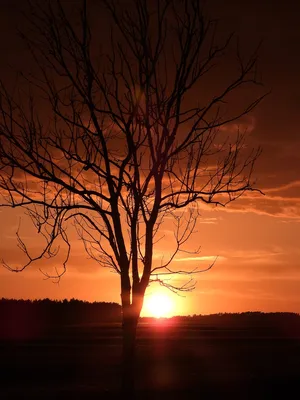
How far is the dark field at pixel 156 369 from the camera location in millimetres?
15055

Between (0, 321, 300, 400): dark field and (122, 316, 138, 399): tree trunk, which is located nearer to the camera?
(122, 316, 138, 399): tree trunk

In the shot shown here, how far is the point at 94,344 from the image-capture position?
98.3 ft

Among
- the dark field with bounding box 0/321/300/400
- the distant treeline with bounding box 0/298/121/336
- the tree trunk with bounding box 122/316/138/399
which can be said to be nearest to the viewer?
the tree trunk with bounding box 122/316/138/399

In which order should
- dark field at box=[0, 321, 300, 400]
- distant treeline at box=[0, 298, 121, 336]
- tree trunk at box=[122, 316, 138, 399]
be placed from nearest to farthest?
tree trunk at box=[122, 316, 138, 399] → dark field at box=[0, 321, 300, 400] → distant treeline at box=[0, 298, 121, 336]

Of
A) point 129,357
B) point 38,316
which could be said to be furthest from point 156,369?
point 38,316

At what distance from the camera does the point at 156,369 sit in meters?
19.8

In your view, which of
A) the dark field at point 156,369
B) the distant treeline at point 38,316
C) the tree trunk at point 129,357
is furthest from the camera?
the distant treeline at point 38,316

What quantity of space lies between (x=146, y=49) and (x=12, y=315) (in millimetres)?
39112

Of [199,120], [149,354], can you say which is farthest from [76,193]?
[149,354]

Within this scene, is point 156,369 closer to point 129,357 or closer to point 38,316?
point 129,357

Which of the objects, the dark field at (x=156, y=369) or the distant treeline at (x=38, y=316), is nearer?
the dark field at (x=156, y=369)

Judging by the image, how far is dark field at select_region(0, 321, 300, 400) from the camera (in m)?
15.1

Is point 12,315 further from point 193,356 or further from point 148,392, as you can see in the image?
point 148,392

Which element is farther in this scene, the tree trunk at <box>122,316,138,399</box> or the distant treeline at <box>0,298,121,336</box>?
the distant treeline at <box>0,298,121,336</box>
